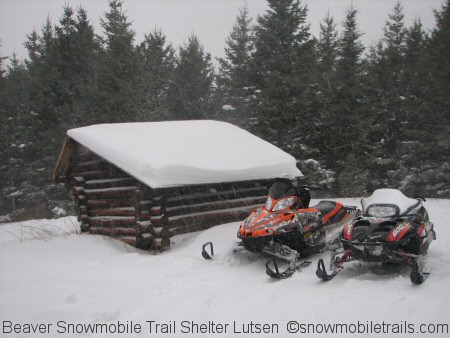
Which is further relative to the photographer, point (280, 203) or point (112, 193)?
point (112, 193)

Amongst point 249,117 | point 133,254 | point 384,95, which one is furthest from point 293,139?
point 133,254

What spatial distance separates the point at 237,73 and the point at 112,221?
15519 mm

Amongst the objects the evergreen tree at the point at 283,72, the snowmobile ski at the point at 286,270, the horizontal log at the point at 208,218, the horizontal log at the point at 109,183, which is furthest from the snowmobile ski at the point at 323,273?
the evergreen tree at the point at 283,72

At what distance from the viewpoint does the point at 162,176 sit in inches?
326

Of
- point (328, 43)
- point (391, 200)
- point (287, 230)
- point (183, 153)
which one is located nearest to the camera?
point (391, 200)

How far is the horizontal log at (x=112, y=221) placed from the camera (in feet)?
32.3

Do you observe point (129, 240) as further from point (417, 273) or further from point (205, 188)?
point (417, 273)

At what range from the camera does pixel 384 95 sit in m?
24.6

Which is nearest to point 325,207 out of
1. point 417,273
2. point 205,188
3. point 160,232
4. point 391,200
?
point 391,200

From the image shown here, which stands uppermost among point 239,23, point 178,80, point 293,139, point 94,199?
point 239,23

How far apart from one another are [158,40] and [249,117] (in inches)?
569

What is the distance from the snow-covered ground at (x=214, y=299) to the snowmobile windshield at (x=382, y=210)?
924 mm

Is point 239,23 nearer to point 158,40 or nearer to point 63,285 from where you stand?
point 158,40

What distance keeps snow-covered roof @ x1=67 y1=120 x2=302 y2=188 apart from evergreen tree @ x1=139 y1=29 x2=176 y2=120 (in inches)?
510
